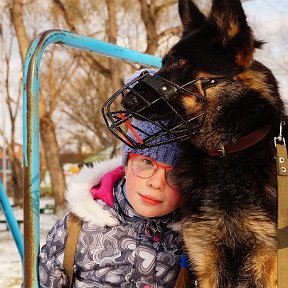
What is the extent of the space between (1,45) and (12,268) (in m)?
15.1

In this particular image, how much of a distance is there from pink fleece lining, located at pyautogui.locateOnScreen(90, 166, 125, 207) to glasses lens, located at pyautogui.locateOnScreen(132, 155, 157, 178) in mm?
248

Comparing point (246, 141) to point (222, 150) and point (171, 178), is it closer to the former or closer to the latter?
point (222, 150)

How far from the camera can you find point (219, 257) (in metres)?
2.12

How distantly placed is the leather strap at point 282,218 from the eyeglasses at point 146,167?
55 cm

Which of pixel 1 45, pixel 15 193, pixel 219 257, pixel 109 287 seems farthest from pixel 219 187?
pixel 15 193

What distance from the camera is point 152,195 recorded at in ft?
7.72

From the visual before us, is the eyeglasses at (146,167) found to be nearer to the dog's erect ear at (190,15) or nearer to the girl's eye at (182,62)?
the girl's eye at (182,62)

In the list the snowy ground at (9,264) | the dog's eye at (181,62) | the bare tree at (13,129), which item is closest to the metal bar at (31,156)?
the dog's eye at (181,62)

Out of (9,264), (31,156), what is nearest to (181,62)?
(31,156)

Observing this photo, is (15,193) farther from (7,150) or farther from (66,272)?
(66,272)

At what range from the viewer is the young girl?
236 centimetres

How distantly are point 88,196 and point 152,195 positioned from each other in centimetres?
36

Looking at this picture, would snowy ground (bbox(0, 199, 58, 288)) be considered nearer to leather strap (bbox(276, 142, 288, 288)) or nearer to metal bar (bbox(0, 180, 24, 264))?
metal bar (bbox(0, 180, 24, 264))

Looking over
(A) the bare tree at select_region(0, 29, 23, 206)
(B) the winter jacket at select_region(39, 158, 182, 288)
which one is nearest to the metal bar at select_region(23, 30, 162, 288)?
(B) the winter jacket at select_region(39, 158, 182, 288)
